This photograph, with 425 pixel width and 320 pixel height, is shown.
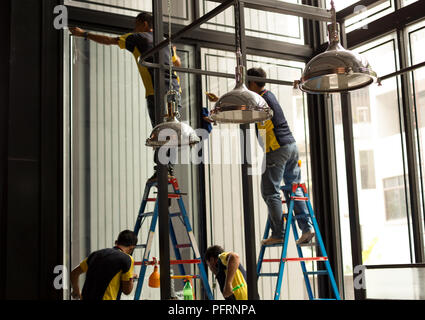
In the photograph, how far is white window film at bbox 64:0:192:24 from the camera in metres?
5.21

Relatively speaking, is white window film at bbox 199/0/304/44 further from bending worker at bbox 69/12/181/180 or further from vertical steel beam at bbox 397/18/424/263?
vertical steel beam at bbox 397/18/424/263

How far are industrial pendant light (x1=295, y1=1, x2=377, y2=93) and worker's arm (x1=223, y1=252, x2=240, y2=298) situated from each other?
2.06 metres

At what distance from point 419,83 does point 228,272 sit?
88.8 inches

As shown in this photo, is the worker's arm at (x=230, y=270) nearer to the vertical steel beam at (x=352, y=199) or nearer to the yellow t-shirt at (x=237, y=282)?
the yellow t-shirt at (x=237, y=282)

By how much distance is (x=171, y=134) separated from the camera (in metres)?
3.54

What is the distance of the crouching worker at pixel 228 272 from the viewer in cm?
469

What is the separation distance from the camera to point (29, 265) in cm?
472

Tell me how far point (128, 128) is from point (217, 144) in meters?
0.88

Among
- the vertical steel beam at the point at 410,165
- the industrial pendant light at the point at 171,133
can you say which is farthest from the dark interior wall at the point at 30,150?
the vertical steel beam at the point at 410,165

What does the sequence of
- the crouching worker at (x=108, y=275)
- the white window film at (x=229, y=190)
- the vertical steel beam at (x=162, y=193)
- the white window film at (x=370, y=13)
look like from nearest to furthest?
1. the vertical steel beam at (x=162, y=193)
2. the crouching worker at (x=108, y=275)
3. the white window film at (x=370, y=13)
4. the white window film at (x=229, y=190)

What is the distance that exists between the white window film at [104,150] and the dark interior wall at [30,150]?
130 millimetres

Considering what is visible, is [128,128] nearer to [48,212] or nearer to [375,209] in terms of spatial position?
[48,212]

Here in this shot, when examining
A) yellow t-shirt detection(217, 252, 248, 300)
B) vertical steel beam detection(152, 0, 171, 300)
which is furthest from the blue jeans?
vertical steel beam detection(152, 0, 171, 300)

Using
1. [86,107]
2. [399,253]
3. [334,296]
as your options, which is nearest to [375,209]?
[399,253]
